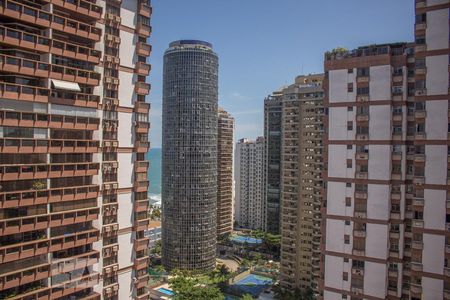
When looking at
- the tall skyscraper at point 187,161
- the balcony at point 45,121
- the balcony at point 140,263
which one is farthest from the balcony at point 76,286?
the tall skyscraper at point 187,161

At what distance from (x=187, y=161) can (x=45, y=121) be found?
49753 millimetres

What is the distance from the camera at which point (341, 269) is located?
23.6 meters

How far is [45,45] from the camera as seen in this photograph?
17.6m

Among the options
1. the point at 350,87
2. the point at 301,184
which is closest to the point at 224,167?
the point at 301,184

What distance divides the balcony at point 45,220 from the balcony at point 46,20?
886 cm

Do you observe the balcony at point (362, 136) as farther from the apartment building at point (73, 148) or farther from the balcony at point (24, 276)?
the balcony at point (24, 276)

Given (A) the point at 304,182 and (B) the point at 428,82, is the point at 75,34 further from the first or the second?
(A) the point at 304,182

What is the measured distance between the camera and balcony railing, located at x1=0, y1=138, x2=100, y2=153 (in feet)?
53.8

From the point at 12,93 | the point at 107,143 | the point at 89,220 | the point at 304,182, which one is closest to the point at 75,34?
the point at 12,93

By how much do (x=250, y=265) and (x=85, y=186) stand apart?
5491 cm

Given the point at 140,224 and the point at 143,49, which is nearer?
the point at 143,49

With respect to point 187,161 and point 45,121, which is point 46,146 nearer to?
point 45,121

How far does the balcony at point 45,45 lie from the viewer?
53.4 ft

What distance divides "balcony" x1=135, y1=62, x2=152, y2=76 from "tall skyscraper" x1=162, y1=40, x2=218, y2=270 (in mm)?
45398
